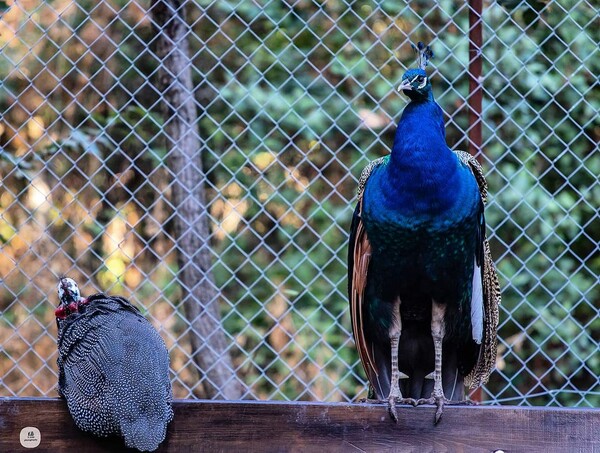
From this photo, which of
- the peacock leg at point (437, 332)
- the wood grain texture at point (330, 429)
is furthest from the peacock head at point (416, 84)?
the wood grain texture at point (330, 429)

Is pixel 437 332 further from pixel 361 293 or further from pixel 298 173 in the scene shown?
pixel 298 173

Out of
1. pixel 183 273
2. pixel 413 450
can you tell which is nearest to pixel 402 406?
pixel 413 450

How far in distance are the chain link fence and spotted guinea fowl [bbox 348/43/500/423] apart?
873 mm

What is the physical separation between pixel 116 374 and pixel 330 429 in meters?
0.68

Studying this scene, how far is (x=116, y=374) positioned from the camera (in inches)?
112

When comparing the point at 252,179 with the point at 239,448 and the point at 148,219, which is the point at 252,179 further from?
the point at 239,448

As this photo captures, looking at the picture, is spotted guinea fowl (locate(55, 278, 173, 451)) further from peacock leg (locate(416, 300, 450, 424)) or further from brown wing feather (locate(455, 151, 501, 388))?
brown wing feather (locate(455, 151, 501, 388))

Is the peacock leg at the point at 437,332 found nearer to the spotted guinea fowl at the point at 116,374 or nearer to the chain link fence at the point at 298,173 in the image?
the spotted guinea fowl at the point at 116,374

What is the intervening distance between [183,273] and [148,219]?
1141 millimetres

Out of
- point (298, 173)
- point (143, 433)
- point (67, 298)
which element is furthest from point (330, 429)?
point (298, 173)

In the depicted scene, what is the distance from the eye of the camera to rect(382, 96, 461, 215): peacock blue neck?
9.96ft

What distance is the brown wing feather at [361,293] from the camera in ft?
10.6

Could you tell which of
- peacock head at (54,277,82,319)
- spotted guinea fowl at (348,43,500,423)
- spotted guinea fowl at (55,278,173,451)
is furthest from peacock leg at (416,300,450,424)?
peacock head at (54,277,82,319)

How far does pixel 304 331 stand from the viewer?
4.88 metres
